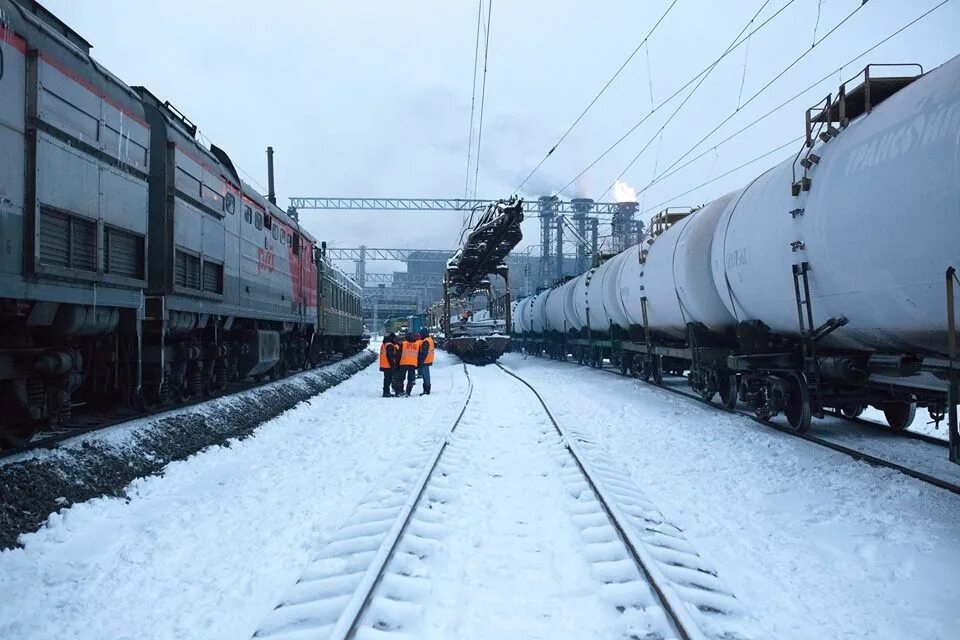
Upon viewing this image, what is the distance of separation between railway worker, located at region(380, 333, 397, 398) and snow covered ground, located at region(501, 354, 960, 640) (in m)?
5.44

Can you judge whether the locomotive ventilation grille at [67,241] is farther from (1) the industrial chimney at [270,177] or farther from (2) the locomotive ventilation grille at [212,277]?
(1) the industrial chimney at [270,177]

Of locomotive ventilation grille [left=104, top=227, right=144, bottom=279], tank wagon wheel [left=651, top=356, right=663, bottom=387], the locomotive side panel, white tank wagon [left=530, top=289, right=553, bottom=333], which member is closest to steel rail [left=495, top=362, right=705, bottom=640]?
the locomotive side panel

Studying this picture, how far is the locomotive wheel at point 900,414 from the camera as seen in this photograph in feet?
26.8

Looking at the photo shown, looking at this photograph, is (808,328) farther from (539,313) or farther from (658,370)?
(539,313)

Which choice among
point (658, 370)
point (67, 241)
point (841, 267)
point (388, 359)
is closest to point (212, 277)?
point (67, 241)

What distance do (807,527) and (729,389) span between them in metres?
6.13

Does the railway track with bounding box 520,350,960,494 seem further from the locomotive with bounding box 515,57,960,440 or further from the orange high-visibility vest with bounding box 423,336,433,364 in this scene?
the orange high-visibility vest with bounding box 423,336,433,364

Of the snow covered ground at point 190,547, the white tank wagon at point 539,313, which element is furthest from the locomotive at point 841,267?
the white tank wagon at point 539,313

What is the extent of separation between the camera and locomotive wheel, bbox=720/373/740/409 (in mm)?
10367

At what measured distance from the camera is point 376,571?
3396mm

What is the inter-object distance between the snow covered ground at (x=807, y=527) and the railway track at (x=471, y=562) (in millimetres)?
267

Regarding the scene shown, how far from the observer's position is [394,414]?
33.9 feet

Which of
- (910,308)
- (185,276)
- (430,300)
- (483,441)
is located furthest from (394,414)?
(430,300)

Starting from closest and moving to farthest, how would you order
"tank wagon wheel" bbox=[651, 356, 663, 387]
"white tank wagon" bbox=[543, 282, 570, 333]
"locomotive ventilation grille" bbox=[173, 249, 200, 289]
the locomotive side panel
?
the locomotive side panel, "locomotive ventilation grille" bbox=[173, 249, 200, 289], "tank wagon wheel" bbox=[651, 356, 663, 387], "white tank wagon" bbox=[543, 282, 570, 333]
